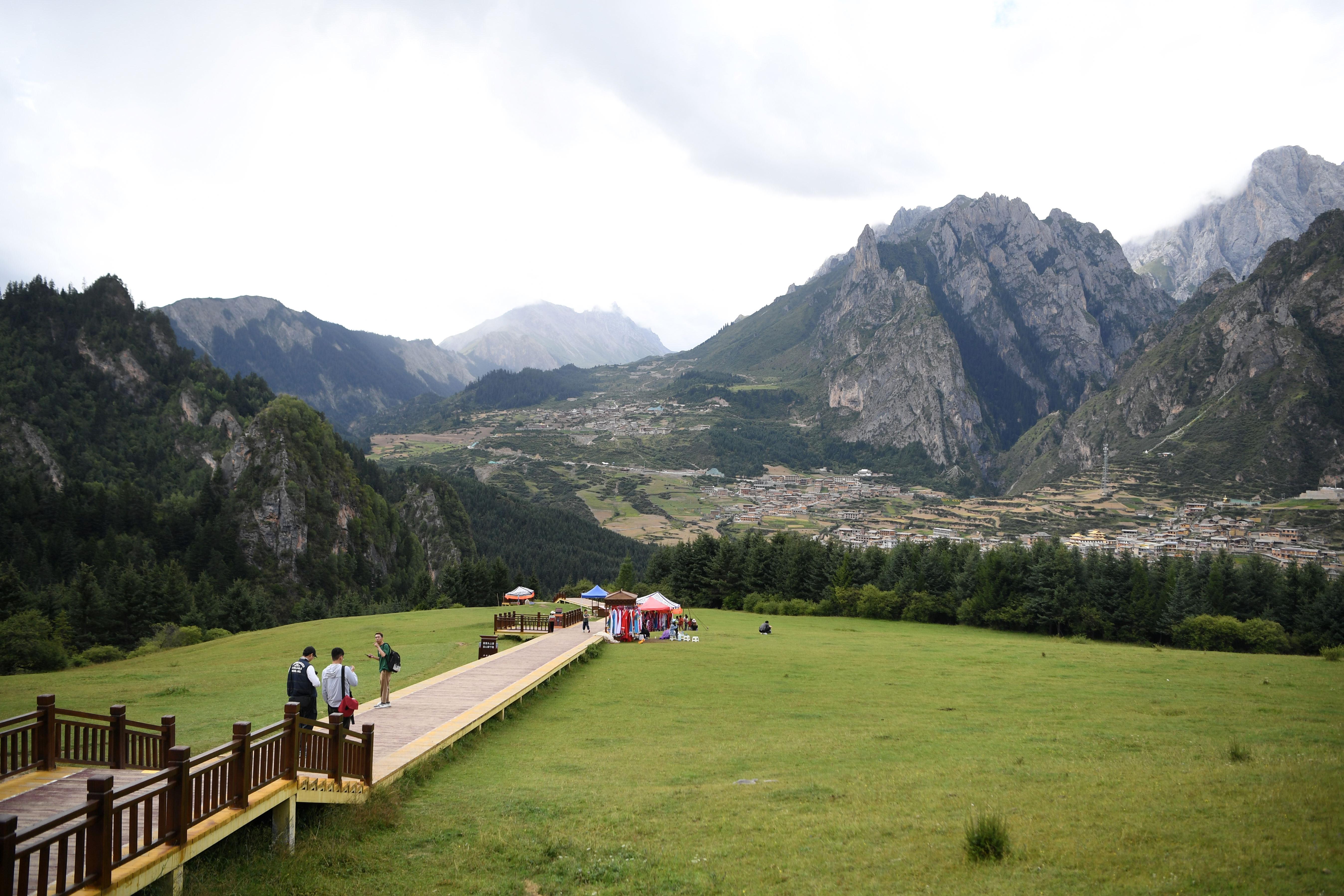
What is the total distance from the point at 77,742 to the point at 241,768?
4040 mm

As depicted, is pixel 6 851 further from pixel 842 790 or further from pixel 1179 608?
pixel 1179 608

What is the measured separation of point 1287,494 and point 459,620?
638 ft

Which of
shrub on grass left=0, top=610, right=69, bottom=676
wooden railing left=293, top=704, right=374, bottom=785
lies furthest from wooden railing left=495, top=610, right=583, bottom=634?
wooden railing left=293, top=704, right=374, bottom=785

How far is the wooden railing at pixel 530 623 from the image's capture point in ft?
144

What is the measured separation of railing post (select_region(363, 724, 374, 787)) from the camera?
41.5ft

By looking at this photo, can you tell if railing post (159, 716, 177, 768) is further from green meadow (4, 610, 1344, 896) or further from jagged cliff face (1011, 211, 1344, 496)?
jagged cliff face (1011, 211, 1344, 496)

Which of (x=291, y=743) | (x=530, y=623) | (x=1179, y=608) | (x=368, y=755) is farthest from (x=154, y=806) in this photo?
(x=1179, y=608)

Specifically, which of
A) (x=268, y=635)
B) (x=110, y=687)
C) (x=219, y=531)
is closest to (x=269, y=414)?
(x=219, y=531)

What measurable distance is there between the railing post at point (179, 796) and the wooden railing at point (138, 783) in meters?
0.01

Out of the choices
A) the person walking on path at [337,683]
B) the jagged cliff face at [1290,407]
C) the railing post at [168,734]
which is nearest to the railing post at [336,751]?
the railing post at [168,734]

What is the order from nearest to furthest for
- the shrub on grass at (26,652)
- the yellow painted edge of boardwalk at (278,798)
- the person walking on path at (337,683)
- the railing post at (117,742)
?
1. the yellow painted edge of boardwalk at (278,798)
2. the railing post at (117,742)
3. the person walking on path at (337,683)
4. the shrub on grass at (26,652)

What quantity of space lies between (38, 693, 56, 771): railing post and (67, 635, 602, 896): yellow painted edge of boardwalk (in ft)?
11.8

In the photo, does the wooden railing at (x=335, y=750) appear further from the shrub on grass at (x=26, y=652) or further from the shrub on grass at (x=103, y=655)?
the shrub on grass at (x=103, y=655)

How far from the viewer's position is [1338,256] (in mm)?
190875
